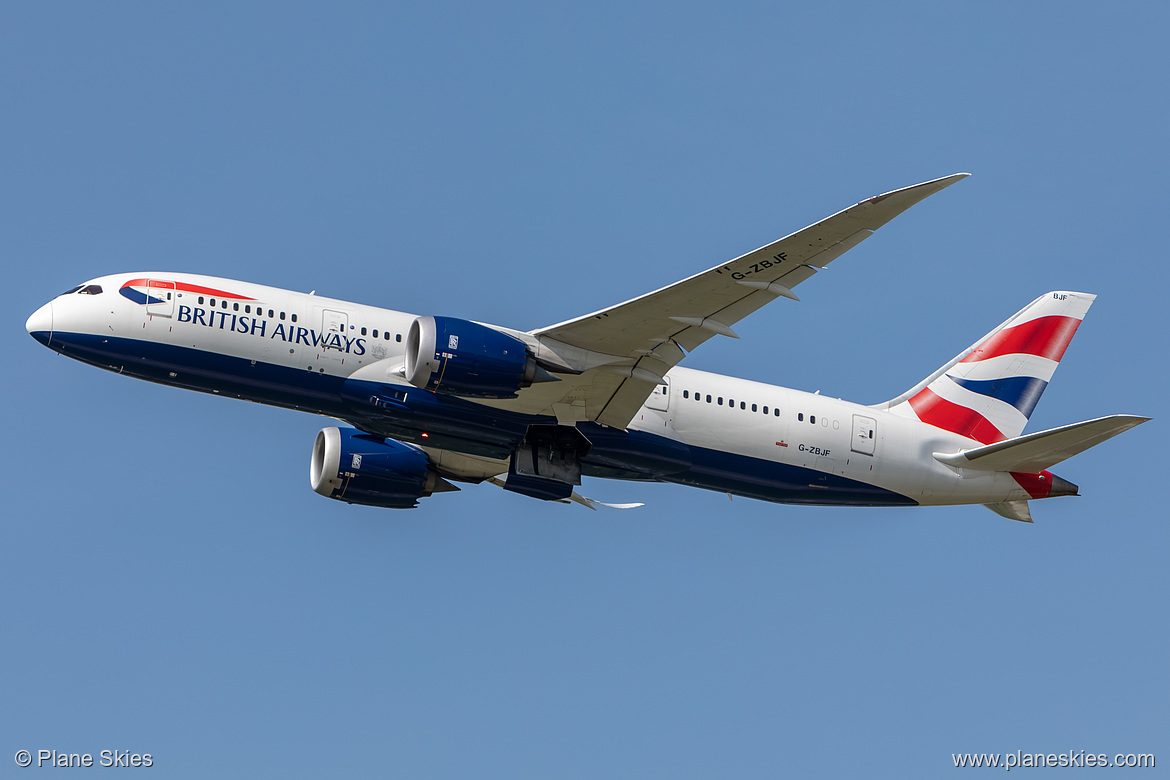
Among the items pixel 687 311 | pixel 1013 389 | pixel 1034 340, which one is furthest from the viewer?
pixel 1034 340

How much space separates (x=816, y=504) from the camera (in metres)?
38.2

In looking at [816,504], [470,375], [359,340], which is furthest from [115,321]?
[816,504]


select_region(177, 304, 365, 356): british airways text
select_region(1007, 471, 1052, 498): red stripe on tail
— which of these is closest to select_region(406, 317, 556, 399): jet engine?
select_region(177, 304, 365, 356): british airways text

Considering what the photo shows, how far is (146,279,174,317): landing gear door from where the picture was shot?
1294 inches

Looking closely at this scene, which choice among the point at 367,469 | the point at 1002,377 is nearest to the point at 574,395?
the point at 367,469

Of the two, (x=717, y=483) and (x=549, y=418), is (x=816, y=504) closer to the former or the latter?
(x=717, y=483)

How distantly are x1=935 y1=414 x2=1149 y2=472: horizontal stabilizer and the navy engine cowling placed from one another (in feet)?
52.7

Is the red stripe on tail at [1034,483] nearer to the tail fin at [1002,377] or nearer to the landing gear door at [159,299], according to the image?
the tail fin at [1002,377]

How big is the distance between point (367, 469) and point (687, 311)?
41.3 feet

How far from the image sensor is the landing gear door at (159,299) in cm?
3288

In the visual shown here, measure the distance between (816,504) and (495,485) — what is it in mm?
10549

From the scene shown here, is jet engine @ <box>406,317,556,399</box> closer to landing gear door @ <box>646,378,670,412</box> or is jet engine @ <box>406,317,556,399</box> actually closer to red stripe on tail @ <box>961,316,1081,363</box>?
landing gear door @ <box>646,378,670,412</box>

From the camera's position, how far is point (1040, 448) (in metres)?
36.1

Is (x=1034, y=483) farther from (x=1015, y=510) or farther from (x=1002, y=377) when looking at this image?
(x=1002, y=377)
